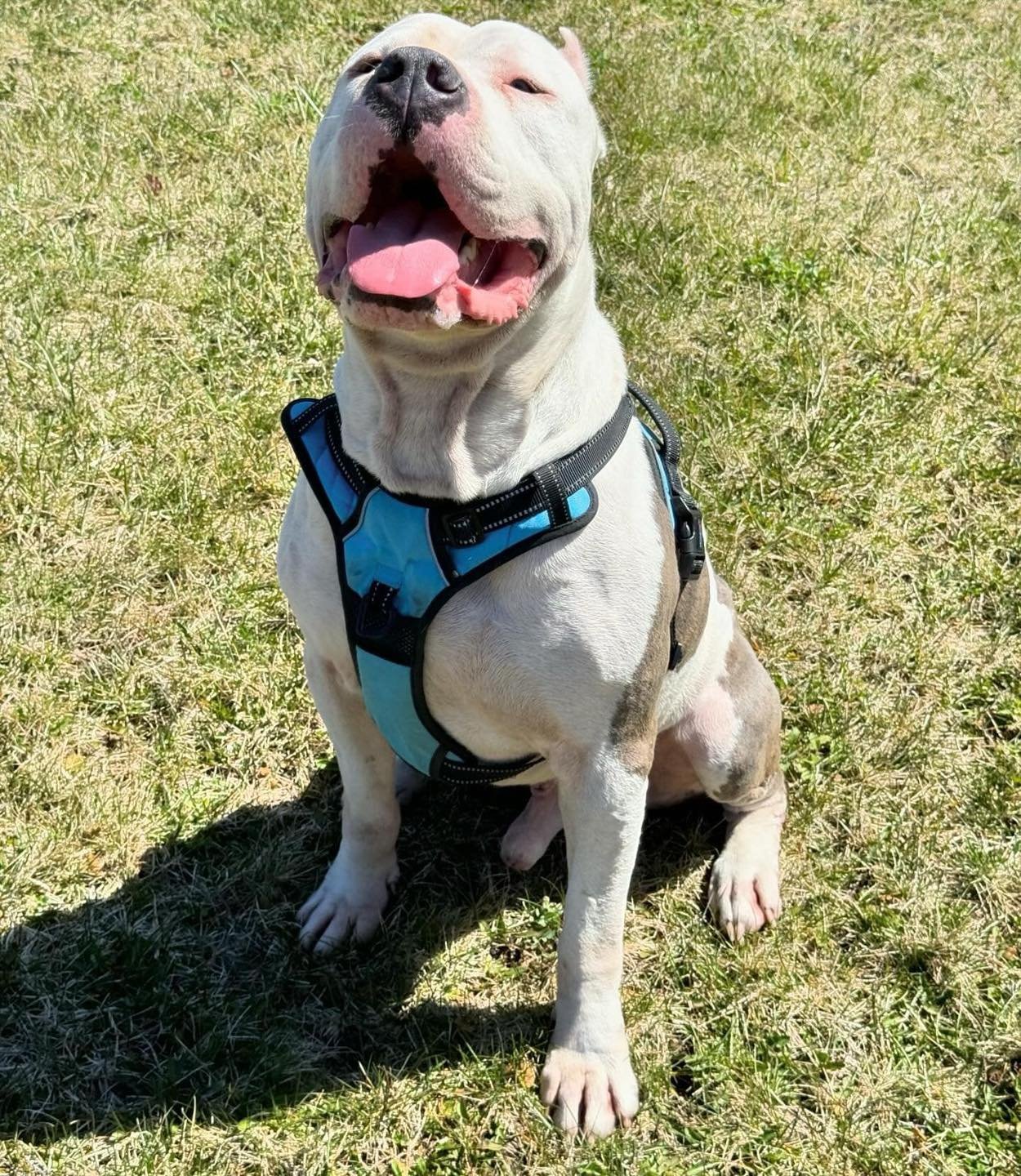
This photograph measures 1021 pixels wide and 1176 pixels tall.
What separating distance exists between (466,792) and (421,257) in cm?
212

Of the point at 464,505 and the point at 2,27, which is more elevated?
the point at 464,505

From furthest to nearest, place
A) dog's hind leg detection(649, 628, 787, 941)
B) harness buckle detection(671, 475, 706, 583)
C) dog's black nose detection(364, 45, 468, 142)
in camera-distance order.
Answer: dog's hind leg detection(649, 628, 787, 941) < harness buckle detection(671, 475, 706, 583) < dog's black nose detection(364, 45, 468, 142)

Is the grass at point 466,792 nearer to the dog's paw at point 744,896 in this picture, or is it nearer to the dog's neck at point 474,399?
the dog's paw at point 744,896

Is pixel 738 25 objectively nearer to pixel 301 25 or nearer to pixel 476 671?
pixel 301 25

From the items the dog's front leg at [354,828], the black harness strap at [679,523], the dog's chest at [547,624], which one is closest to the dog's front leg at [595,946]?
the dog's chest at [547,624]

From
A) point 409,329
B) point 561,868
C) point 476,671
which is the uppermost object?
point 409,329

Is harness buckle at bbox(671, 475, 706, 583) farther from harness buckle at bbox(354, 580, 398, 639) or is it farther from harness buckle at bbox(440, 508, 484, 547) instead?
harness buckle at bbox(354, 580, 398, 639)

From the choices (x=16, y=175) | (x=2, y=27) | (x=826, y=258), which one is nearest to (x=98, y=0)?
(x=2, y=27)

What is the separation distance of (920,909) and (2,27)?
725 centimetres

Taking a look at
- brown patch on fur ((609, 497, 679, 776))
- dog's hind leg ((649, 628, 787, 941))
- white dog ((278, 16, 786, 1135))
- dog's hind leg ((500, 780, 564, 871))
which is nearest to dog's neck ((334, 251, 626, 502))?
white dog ((278, 16, 786, 1135))

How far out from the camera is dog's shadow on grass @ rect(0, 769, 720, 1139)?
3.11 m

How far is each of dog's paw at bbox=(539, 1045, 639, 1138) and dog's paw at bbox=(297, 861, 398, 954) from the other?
0.67 metres

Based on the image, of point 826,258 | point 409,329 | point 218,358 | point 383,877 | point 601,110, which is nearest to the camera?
point 409,329

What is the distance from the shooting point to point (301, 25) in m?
7.62
